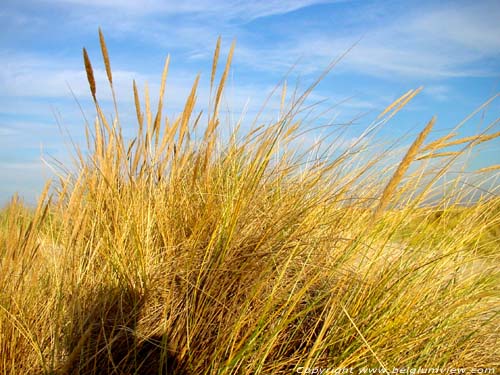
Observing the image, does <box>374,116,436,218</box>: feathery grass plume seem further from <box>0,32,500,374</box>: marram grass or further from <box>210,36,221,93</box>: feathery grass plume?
<box>210,36,221,93</box>: feathery grass plume

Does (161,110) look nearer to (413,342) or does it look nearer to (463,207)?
(413,342)

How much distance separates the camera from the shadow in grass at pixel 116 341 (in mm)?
1524

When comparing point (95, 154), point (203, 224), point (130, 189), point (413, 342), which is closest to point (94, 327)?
point (203, 224)

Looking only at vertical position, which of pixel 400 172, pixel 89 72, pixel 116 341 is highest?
pixel 89 72

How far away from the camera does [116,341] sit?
1.63 meters

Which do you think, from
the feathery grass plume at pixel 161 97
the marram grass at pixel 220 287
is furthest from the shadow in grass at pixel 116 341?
the feathery grass plume at pixel 161 97

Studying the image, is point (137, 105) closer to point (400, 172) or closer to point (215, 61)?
point (215, 61)

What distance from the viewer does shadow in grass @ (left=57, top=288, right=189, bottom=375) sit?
1.52 metres

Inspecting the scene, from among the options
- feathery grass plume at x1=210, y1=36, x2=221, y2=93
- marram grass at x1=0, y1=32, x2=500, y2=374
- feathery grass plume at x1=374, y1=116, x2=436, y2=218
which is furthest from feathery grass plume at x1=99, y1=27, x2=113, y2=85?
feathery grass plume at x1=374, y1=116, x2=436, y2=218

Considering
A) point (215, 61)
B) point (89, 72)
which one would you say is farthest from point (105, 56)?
point (215, 61)

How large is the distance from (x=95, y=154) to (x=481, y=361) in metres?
1.81

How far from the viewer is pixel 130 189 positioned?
2.10 meters

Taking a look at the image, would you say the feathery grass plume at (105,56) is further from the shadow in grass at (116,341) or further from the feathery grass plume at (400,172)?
the feathery grass plume at (400,172)

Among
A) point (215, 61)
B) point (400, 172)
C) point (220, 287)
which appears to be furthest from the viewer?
point (215, 61)
